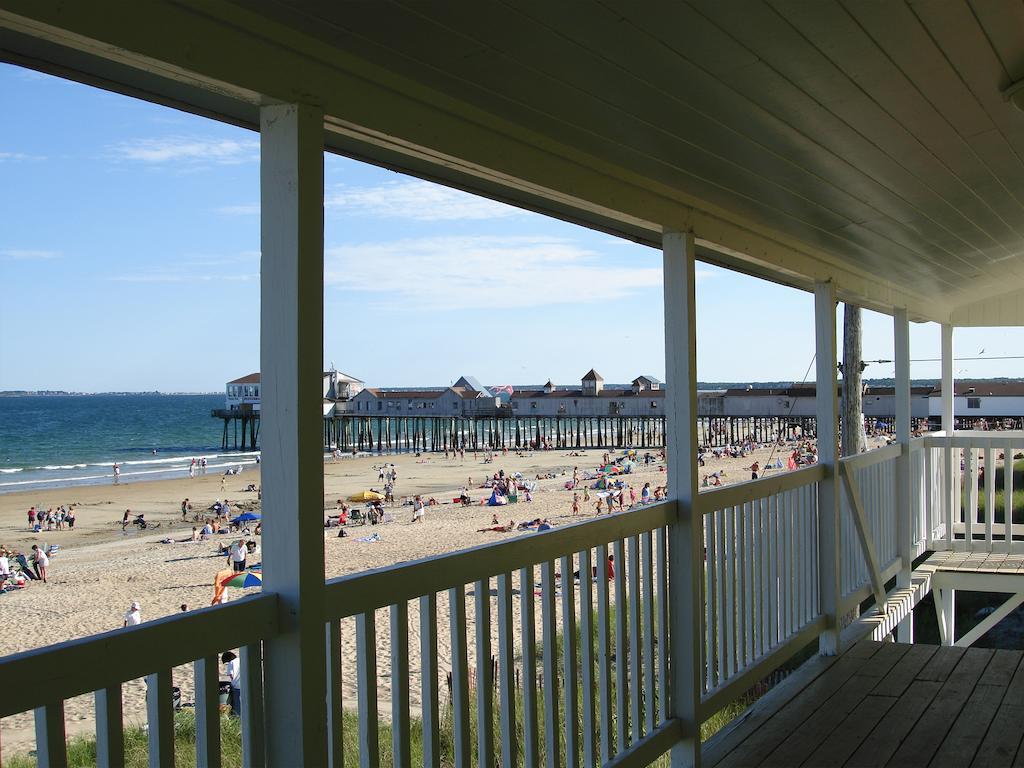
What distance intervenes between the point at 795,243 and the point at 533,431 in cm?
5829

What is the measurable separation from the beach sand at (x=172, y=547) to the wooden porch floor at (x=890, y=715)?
2.14 meters

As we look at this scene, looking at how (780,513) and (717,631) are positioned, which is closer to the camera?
(717,631)

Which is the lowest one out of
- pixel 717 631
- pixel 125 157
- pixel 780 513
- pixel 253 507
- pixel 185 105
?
pixel 253 507

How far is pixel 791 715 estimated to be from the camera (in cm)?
335

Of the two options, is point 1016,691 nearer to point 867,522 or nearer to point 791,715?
point 791,715

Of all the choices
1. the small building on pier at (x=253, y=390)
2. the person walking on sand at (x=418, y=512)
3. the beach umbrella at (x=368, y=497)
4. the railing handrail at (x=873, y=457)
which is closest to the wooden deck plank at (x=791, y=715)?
the railing handrail at (x=873, y=457)

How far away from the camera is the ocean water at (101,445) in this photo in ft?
112

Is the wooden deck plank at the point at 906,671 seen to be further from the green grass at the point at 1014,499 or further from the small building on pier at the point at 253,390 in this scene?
the small building on pier at the point at 253,390

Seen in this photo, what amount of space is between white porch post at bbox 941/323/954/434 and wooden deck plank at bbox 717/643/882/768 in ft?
11.7

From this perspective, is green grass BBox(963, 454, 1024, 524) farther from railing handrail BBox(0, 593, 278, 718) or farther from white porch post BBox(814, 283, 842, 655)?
railing handrail BBox(0, 593, 278, 718)

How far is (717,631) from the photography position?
11.2ft

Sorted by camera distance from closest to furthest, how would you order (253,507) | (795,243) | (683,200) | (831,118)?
(831,118) < (683,200) < (795,243) < (253,507)

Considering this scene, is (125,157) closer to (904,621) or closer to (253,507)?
(253,507)

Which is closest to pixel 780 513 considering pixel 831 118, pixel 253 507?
pixel 831 118
